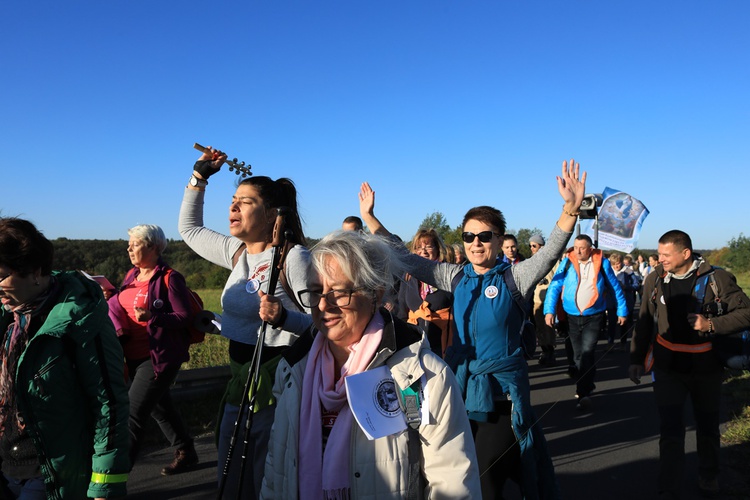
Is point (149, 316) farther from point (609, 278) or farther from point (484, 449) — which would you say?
point (609, 278)

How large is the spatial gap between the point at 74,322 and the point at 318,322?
3.49 feet

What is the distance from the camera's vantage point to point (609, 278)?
25.4 ft

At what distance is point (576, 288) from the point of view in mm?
7668

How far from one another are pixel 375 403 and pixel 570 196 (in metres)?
2.04

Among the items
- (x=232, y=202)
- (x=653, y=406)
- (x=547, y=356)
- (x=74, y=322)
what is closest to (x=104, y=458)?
(x=74, y=322)

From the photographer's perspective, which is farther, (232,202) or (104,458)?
(232,202)

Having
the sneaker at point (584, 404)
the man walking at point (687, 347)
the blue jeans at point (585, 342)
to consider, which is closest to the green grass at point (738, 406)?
the sneaker at point (584, 404)

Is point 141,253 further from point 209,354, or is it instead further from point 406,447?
point 209,354

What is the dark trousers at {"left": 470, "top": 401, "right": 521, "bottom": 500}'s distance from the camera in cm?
340

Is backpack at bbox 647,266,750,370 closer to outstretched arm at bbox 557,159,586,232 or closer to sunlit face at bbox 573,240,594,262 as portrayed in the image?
outstretched arm at bbox 557,159,586,232

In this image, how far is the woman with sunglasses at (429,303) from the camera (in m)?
5.66

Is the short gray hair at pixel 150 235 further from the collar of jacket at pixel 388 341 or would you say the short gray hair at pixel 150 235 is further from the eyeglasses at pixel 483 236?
the collar of jacket at pixel 388 341

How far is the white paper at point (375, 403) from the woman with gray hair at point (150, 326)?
117 inches

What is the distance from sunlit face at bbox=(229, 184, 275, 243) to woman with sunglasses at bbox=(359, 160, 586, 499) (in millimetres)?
1300
